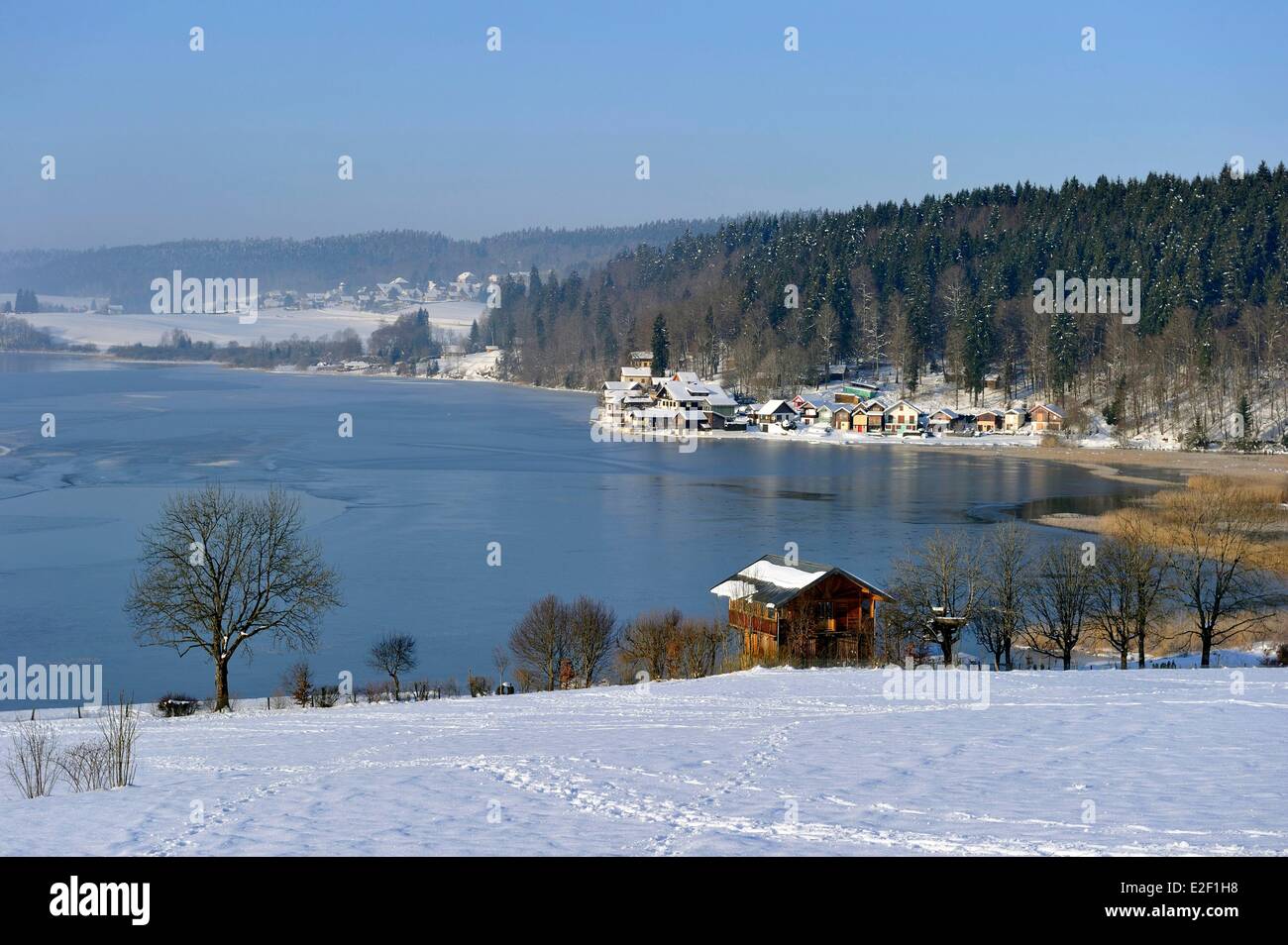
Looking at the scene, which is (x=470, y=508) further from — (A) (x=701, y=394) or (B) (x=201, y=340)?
(B) (x=201, y=340)

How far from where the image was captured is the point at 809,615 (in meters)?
14.3

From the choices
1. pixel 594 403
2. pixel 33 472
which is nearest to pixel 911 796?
pixel 33 472

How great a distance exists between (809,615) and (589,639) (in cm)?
264

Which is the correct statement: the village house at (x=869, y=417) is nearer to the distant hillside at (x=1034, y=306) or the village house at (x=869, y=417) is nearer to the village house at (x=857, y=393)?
the village house at (x=857, y=393)

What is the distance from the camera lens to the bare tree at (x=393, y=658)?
13102mm

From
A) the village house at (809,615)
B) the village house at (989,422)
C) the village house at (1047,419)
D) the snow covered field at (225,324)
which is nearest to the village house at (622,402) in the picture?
the village house at (989,422)

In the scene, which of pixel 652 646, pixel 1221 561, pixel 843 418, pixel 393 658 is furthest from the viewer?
pixel 843 418

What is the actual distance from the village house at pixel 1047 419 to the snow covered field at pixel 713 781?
115ft

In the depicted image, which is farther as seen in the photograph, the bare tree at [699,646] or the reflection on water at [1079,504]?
the reflection on water at [1079,504]

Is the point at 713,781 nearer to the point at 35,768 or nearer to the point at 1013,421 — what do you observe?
the point at 35,768

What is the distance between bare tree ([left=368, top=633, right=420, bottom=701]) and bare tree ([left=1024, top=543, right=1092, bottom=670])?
742 cm

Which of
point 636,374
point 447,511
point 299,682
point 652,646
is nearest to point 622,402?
point 636,374

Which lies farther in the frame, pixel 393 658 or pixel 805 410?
pixel 805 410

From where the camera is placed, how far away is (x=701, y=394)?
5069cm
